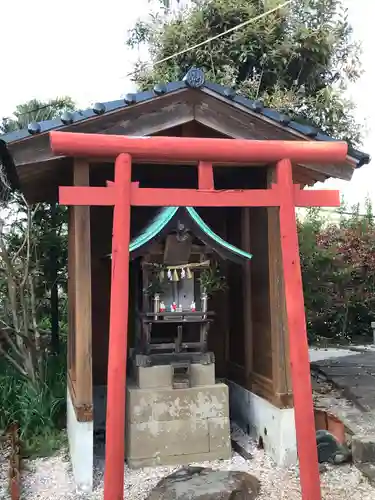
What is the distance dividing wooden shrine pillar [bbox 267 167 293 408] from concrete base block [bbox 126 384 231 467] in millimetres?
641

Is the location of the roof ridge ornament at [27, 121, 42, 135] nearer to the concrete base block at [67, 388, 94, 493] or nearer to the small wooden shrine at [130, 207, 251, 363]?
the small wooden shrine at [130, 207, 251, 363]

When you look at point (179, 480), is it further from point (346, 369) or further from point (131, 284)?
point (346, 369)

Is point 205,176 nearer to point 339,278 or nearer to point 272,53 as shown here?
point 272,53

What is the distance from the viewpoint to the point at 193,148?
376 centimetres

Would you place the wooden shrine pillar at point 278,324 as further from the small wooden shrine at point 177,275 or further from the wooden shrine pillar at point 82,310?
the wooden shrine pillar at point 82,310

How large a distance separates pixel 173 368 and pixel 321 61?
8.49 m

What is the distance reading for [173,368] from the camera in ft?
17.1

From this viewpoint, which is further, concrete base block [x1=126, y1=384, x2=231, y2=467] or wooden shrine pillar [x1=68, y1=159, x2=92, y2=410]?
concrete base block [x1=126, y1=384, x2=231, y2=467]

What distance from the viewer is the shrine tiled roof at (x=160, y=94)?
4441mm

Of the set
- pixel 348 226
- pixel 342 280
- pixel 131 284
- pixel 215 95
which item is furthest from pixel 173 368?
pixel 348 226

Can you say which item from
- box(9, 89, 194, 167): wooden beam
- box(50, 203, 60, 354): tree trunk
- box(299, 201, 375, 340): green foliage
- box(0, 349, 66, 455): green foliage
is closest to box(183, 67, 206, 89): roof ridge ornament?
box(9, 89, 194, 167): wooden beam

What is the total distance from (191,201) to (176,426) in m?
2.56

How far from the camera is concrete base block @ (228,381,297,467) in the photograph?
4918 mm

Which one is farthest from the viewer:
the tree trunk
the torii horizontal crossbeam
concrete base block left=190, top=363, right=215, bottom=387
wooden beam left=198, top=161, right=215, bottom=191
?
the tree trunk
